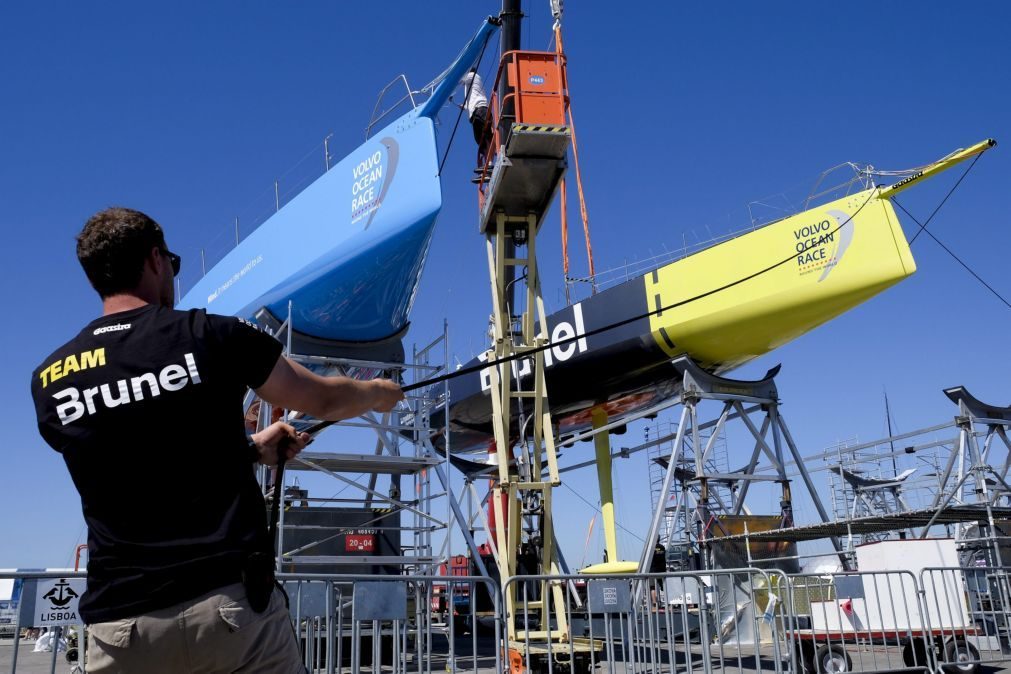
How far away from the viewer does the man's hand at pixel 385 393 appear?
2.20 metres

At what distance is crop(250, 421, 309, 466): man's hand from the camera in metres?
2.36

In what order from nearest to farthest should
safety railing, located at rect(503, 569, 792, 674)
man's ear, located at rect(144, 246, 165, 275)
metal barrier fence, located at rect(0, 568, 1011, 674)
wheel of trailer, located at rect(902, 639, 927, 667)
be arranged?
man's ear, located at rect(144, 246, 165, 275)
metal barrier fence, located at rect(0, 568, 1011, 674)
safety railing, located at rect(503, 569, 792, 674)
wheel of trailer, located at rect(902, 639, 927, 667)

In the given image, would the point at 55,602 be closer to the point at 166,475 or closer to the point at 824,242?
the point at 166,475

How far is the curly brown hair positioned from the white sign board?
3.77 meters

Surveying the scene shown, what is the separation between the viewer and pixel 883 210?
12.4 metres

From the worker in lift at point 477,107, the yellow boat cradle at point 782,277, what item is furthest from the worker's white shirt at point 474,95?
the yellow boat cradle at point 782,277

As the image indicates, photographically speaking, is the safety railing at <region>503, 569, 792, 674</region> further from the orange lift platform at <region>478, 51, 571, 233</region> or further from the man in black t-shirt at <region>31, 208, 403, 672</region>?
the orange lift platform at <region>478, 51, 571, 233</region>

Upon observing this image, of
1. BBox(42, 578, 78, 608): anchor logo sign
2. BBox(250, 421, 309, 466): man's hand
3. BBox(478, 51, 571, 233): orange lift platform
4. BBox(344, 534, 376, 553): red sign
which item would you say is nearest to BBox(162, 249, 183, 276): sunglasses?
BBox(250, 421, 309, 466): man's hand

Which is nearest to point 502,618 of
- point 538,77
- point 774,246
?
point 538,77

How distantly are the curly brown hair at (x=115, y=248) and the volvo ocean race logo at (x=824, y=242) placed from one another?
39.1ft

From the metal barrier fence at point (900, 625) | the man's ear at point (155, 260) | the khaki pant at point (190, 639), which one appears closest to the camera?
the khaki pant at point (190, 639)

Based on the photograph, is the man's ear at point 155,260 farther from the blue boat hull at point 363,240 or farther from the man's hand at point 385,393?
the blue boat hull at point 363,240

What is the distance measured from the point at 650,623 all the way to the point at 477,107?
878cm

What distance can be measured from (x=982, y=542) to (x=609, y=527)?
710 cm
